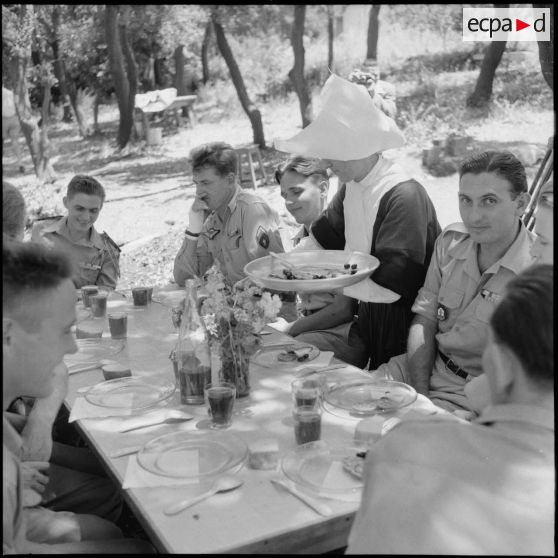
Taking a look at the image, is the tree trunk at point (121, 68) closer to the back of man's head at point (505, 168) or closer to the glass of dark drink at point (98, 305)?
the glass of dark drink at point (98, 305)

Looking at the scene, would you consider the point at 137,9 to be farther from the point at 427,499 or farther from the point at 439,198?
the point at 427,499

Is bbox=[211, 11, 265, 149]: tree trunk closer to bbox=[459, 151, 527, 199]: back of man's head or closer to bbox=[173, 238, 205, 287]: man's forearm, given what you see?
bbox=[173, 238, 205, 287]: man's forearm

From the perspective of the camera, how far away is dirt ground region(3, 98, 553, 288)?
9.30 m

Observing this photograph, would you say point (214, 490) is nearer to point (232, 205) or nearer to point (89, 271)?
point (232, 205)

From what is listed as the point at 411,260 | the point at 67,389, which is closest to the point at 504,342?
the point at 67,389

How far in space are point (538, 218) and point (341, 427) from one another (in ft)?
3.87

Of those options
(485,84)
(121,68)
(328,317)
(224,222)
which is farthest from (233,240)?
(121,68)

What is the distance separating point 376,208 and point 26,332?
2.37 meters

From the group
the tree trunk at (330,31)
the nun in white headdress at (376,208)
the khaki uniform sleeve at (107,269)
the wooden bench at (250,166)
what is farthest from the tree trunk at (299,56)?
the nun in white headdress at (376,208)

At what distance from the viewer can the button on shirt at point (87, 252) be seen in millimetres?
4828

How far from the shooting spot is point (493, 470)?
1389mm

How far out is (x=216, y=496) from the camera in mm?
2047

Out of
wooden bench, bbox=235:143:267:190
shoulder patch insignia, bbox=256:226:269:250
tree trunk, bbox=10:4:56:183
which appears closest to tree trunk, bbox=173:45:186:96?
tree trunk, bbox=10:4:56:183

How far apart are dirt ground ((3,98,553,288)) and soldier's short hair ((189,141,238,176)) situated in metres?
2.02
